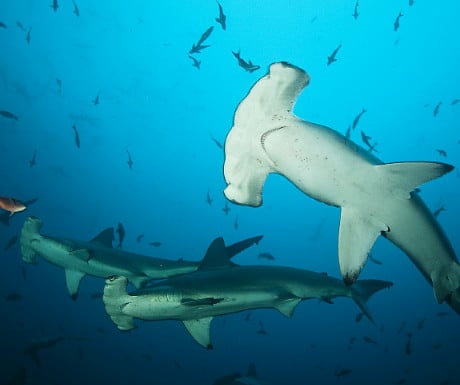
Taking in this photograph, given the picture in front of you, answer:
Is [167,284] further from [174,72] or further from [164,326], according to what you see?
[164,326]

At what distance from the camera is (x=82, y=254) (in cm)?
534

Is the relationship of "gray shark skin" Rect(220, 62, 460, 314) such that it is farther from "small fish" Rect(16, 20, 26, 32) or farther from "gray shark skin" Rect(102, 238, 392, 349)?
"small fish" Rect(16, 20, 26, 32)

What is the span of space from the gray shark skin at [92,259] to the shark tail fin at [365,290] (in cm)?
155

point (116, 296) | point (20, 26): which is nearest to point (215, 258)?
point (116, 296)

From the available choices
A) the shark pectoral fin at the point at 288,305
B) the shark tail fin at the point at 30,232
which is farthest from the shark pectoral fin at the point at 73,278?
the shark pectoral fin at the point at 288,305

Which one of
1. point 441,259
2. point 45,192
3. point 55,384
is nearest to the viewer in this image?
point 441,259

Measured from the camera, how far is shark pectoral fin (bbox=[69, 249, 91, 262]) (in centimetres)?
529

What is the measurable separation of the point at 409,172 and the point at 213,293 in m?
2.46

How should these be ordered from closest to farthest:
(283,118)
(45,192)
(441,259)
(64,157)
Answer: (283,118), (441,259), (64,157), (45,192)

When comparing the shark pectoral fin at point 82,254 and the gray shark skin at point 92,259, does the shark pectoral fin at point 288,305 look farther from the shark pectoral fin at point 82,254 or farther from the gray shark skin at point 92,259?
the shark pectoral fin at point 82,254

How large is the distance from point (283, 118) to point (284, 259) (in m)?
30.1

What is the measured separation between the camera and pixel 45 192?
74.5ft

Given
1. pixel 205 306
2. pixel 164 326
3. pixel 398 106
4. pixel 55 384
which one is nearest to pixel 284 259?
pixel 164 326

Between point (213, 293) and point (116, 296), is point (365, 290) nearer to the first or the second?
point (213, 293)
